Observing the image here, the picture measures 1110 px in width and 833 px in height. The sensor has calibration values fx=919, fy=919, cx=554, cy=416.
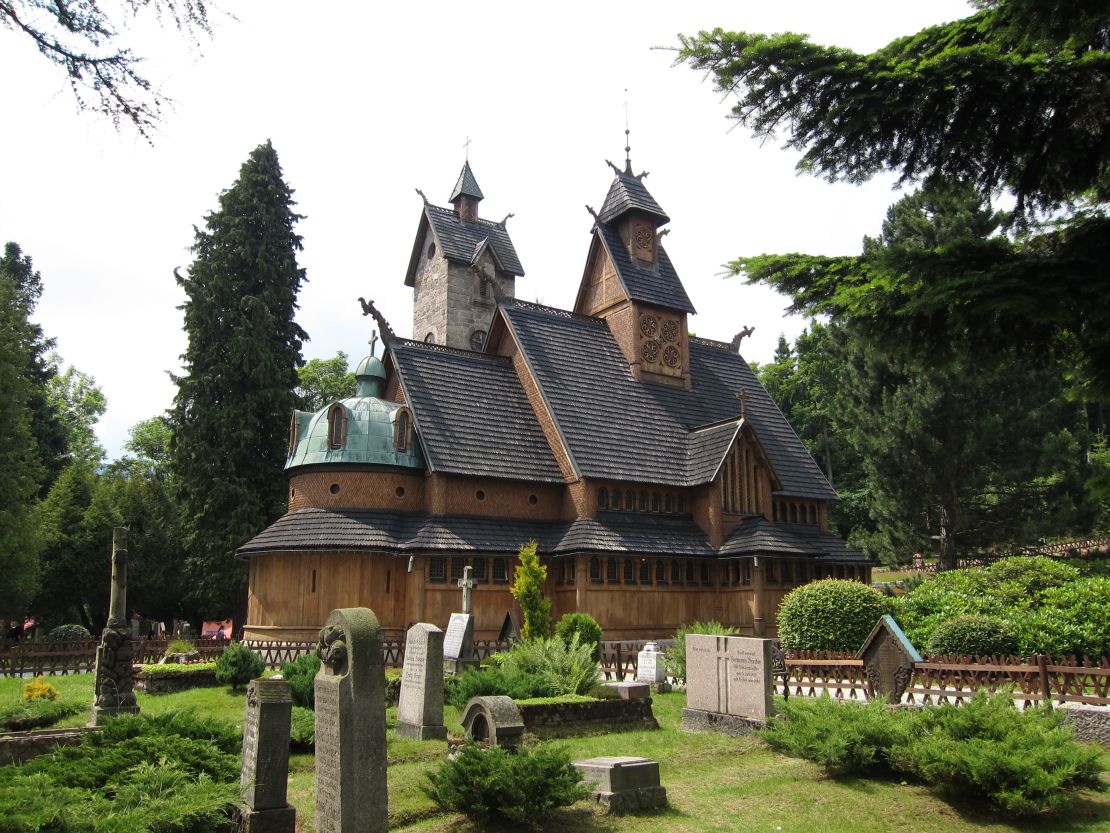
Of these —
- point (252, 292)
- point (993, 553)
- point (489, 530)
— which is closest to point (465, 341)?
point (252, 292)

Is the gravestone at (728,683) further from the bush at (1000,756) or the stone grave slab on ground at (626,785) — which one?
the stone grave slab on ground at (626,785)

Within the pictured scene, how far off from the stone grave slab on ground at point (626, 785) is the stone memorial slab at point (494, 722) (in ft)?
3.84

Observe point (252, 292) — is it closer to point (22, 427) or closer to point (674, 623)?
point (22, 427)

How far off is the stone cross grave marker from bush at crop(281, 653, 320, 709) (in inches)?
252

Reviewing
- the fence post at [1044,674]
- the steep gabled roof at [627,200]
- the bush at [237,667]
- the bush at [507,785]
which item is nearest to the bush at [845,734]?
the fence post at [1044,674]

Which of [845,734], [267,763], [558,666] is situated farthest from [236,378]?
[845,734]

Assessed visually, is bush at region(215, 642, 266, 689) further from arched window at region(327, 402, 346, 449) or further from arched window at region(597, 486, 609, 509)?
arched window at region(597, 486, 609, 509)

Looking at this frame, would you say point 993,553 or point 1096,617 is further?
point 993,553

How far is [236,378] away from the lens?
127 feet

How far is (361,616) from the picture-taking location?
9.52 m

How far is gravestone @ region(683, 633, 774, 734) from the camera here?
1459 cm

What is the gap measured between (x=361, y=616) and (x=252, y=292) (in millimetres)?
33904

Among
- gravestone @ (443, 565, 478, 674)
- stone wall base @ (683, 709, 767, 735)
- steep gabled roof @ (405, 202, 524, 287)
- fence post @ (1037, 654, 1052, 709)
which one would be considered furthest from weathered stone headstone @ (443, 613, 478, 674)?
steep gabled roof @ (405, 202, 524, 287)

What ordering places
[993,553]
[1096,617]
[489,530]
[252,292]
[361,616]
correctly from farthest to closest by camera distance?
[252,292] < [993,553] < [489,530] < [1096,617] < [361,616]
